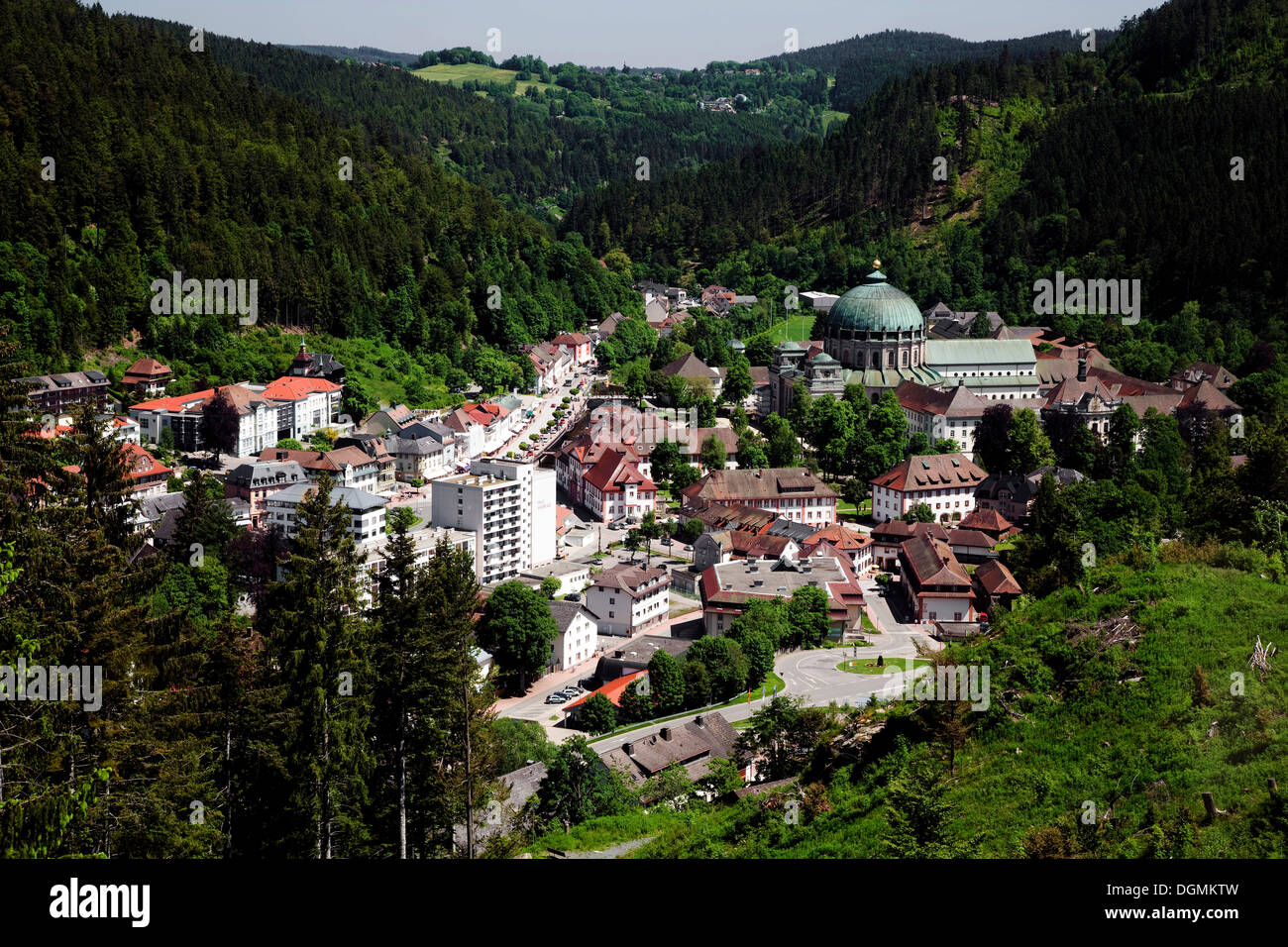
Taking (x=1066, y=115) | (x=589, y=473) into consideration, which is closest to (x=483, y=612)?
(x=589, y=473)

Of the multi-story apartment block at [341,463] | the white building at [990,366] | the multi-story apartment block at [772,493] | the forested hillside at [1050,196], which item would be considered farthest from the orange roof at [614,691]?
the forested hillside at [1050,196]

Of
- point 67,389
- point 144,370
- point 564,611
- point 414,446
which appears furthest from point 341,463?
point 564,611

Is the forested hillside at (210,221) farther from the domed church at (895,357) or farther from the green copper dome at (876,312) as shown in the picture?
the green copper dome at (876,312)

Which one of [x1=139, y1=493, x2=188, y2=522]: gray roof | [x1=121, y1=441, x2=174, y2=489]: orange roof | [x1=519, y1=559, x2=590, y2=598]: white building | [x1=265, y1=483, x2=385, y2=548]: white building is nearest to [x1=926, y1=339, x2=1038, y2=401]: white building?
[x1=519, y1=559, x2=590, y2=598]: white building

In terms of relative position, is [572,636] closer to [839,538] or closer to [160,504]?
[839,538]

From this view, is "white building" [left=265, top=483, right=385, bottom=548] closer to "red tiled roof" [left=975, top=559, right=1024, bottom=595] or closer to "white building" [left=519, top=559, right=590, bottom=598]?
"white building" [left=519, top=559, right=590, bottom=598]
